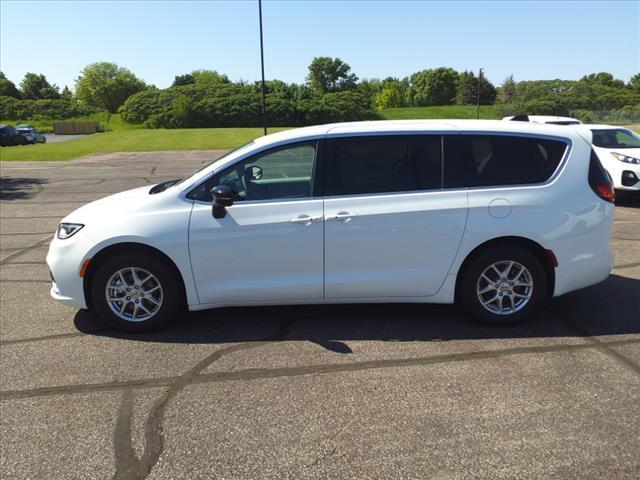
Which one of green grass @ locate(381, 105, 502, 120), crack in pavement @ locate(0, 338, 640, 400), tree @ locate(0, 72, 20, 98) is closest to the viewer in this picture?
crack in pavement @ locate(0, 338, 640, 400)

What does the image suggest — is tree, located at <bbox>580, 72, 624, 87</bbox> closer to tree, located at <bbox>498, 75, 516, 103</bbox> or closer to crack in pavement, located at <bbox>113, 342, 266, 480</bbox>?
tree, located at <bbox>498, 75, 516, 103</bbox>

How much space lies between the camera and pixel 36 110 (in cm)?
7069

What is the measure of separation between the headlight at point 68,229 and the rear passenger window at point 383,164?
209 centimetres

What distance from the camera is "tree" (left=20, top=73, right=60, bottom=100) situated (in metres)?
99.7

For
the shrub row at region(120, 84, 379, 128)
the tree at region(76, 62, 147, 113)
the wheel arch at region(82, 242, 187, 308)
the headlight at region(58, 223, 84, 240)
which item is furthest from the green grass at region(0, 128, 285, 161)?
the tree at region(76, 62, 147, 113)

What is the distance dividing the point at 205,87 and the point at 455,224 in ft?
203

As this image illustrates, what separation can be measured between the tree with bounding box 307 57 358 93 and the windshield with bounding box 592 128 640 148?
99656 mm

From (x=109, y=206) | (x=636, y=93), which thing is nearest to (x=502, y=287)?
(x=109, y=206)

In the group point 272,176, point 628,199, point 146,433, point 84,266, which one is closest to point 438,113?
point 628,199

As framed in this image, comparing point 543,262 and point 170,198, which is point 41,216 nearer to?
point 170,198

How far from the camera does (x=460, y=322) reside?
13.9 ft

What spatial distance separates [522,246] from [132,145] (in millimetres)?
35167

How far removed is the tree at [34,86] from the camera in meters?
99.7

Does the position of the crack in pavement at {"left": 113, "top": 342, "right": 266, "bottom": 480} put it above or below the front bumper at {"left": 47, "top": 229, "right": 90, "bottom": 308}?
below
